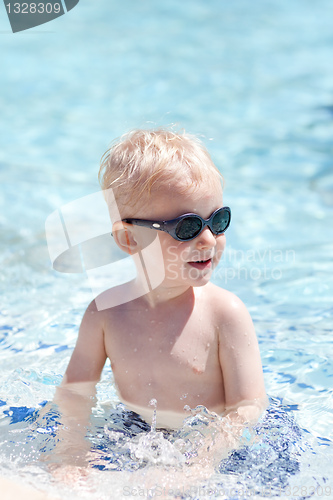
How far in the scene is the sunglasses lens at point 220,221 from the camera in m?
2.29

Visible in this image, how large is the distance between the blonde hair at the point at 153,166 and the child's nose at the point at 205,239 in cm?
17

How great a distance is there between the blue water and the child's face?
45 cm

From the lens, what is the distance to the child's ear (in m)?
2.40

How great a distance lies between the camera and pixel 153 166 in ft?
7.45

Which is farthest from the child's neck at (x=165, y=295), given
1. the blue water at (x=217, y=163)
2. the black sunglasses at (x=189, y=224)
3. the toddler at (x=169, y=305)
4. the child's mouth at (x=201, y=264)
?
the blue water at (x=217, y=163)

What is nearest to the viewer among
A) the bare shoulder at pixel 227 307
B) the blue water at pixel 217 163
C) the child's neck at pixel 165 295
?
the bare shoulder at pixel 227 307

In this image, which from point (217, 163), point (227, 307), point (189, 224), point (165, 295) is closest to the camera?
point (189, 224)

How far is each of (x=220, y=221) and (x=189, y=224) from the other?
0.44 ft

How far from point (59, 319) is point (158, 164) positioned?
1803 mm

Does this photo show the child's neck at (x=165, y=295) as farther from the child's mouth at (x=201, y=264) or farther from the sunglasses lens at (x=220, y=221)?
the sunglasses lens at (x=220, y=221)

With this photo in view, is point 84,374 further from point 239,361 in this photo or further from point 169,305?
point 239,361

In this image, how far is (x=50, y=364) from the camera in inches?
128

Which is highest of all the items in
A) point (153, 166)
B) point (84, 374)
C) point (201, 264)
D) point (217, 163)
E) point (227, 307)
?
point (153, 166)

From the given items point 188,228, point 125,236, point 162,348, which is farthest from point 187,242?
point 162,348
